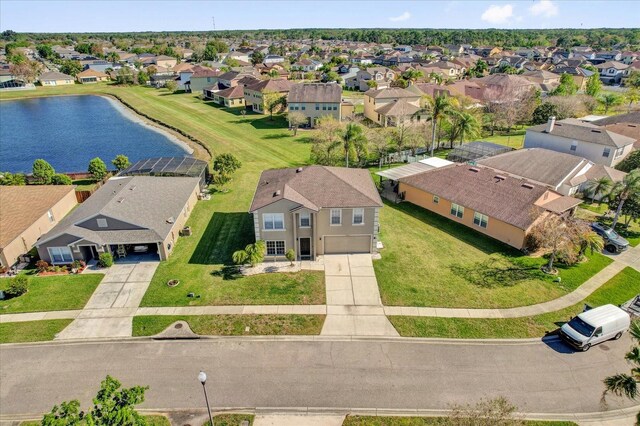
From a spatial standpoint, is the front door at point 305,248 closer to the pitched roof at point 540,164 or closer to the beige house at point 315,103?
the pitched roof at point 540,164

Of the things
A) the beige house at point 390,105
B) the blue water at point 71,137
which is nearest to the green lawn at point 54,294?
the blue water at point 71,137

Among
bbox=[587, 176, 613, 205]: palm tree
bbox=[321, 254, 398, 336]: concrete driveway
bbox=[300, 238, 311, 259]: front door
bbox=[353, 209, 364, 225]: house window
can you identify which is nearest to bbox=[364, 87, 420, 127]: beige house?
bbox=[587, 176, 613, 205]: palm tree

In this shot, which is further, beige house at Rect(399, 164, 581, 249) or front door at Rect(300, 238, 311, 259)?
beige house at Rect(399, 164, 581, 249)

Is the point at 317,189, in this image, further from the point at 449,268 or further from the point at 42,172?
the point at 42,172

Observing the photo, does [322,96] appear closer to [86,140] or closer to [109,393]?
[86,140]

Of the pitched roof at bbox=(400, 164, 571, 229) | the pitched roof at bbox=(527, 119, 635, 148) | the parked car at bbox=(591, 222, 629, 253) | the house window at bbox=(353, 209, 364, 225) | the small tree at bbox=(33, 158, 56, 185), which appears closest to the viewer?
the house window at bbox=(353, 209, 364, 225)

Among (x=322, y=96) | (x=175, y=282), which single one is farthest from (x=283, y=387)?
(x=322, y=96)

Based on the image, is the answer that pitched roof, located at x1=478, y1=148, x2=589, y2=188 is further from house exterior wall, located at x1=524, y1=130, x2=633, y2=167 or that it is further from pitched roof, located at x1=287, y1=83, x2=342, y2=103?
pitched roof, located at x1=287, y1=83, x2=342, y2=103
